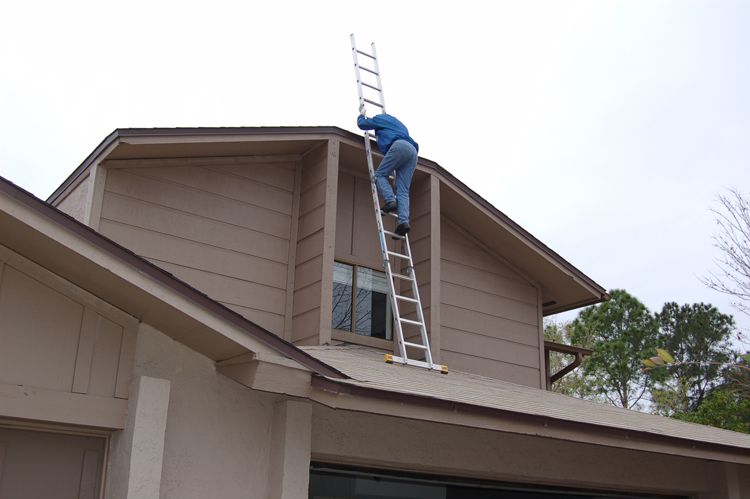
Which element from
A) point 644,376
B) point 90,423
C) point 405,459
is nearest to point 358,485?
point 405,459

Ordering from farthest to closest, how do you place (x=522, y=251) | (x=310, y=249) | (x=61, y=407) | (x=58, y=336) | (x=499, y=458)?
(x=522, y=251) → (x=310, y=249) → (x=499, y=458) → (x=58, y=336) → (x=61, y=407)

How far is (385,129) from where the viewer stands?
28.8 ft

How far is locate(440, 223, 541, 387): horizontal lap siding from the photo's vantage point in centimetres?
954

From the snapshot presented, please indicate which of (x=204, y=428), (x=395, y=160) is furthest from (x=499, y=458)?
(x=395, y=160)

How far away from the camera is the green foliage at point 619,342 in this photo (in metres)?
34.2

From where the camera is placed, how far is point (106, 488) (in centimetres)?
483

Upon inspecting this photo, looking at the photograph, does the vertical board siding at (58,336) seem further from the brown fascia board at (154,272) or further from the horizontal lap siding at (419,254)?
the horizontal lap siding at (419,254)

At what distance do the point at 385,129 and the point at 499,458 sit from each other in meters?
4.17

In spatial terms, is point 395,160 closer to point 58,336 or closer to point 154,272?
point 154,272

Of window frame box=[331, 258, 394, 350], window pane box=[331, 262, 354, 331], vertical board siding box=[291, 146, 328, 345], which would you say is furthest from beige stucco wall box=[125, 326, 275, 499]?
window pane box=[331, 262, 354, 331]

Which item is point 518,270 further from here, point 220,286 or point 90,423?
point 90,423

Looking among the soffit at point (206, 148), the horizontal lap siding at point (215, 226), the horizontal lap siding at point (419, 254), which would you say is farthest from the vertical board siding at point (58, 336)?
the horizontal lap siding at point (419, 254)

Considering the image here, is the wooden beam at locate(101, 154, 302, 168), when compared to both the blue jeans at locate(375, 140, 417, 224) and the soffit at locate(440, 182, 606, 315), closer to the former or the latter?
the blue jeans at locate(375, 140, 417, 224)

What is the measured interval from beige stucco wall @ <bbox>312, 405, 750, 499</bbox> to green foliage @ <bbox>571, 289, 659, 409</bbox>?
26580 millimetres
